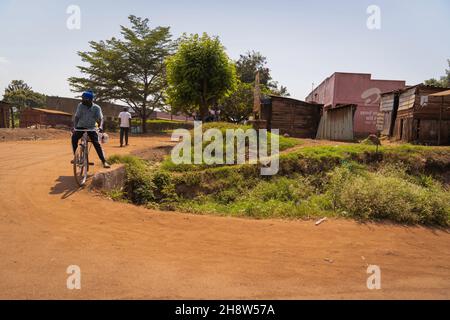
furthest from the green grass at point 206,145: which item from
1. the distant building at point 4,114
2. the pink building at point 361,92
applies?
the distant building at point 4,114

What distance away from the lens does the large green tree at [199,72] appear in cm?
1563

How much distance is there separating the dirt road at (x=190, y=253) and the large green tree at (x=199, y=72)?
1041 centimetres

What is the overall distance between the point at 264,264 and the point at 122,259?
5.79 ft

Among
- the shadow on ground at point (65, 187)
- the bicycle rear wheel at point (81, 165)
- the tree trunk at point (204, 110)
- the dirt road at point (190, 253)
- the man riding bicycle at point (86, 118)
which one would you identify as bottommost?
the dirt road at point (190, 253)

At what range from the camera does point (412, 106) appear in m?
15.6

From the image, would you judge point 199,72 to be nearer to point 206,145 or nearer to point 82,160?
point 206,145

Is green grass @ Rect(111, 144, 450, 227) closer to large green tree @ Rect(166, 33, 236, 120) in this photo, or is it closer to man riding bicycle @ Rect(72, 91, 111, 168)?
man riding bicycle @ Rect(72, 91, 111, 168)

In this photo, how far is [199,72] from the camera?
15438 millimetres

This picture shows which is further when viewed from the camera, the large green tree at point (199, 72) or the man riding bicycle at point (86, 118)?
the large green tree at point (199, 72)

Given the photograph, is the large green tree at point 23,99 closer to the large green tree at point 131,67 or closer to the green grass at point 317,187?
the large green tree at point 131,67

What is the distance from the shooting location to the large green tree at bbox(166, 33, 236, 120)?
51.3ft

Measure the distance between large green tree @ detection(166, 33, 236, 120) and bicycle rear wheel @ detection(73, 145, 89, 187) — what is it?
976cm
